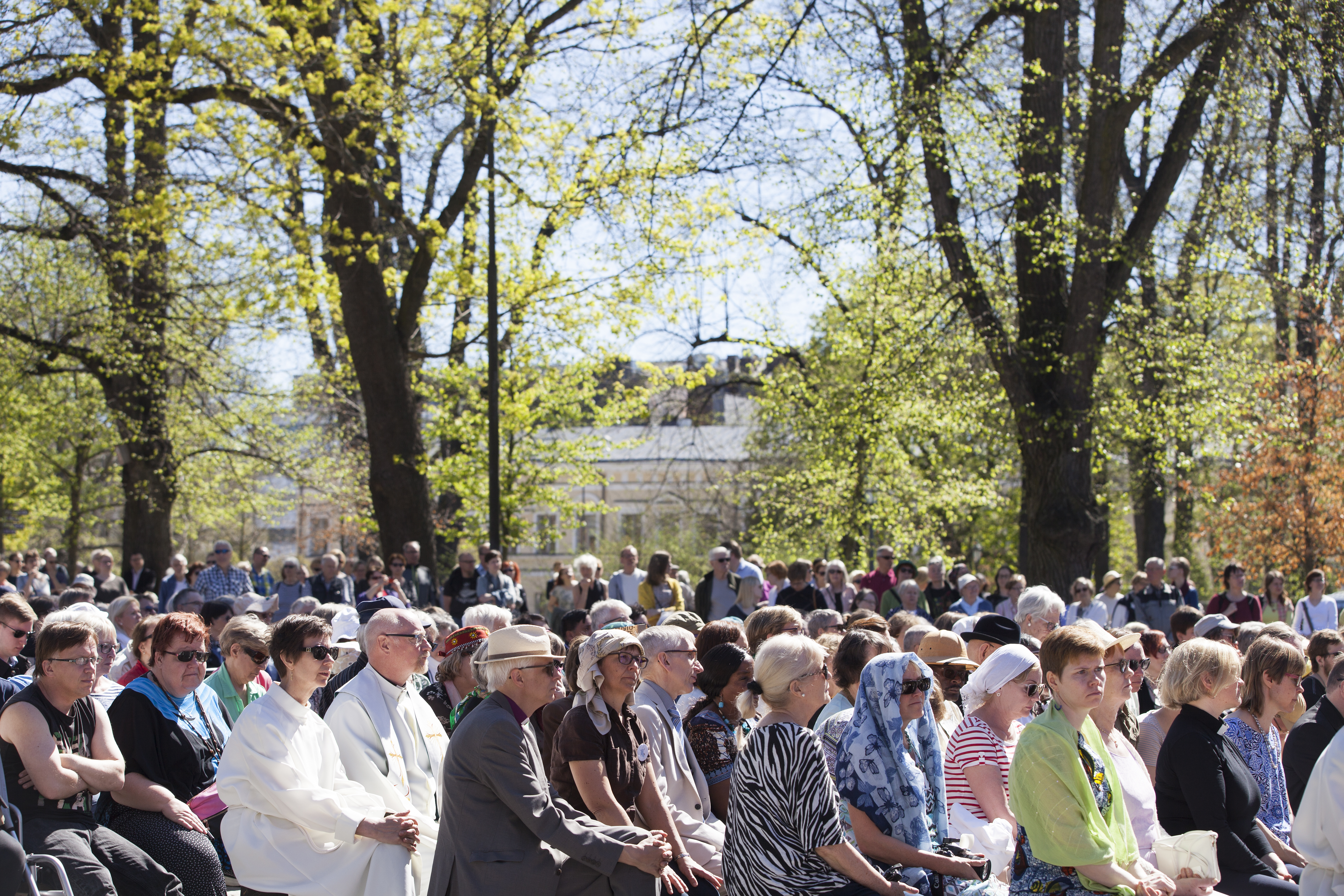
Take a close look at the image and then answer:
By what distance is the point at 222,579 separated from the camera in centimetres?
1555

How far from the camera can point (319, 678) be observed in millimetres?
5316

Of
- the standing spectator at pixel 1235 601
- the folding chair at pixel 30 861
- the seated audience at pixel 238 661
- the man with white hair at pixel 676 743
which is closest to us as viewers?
the folding chair at pixel 30 861

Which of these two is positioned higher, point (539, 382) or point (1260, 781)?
point (539, 382)

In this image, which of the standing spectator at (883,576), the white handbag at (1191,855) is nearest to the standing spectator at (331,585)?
the standing spectator at (883,576)

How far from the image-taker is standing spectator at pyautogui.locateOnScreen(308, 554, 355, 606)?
45.8ft

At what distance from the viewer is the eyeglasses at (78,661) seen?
17.6 ft

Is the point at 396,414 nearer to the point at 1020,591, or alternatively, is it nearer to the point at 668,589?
the point at 668,589

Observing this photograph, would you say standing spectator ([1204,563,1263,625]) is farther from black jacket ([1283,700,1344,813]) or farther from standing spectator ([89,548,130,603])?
standing spectator ([89,548,130,603])

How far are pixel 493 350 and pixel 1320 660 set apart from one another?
38.3 feet

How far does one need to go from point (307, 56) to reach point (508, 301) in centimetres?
453

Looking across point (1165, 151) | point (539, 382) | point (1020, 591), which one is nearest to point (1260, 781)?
point (1020, 591)

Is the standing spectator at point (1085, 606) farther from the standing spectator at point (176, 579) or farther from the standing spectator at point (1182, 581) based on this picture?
the standing spectator at point (176, 579)

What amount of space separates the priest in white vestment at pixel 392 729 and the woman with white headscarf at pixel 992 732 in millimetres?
2330

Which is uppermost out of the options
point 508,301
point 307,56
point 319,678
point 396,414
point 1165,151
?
point 307,56
